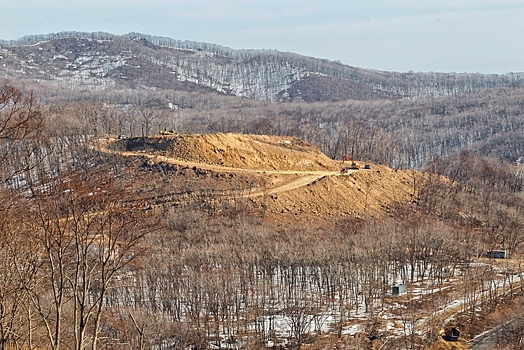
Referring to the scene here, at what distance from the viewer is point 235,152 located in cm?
4884

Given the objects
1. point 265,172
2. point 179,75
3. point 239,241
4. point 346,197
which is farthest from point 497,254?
point 179,75

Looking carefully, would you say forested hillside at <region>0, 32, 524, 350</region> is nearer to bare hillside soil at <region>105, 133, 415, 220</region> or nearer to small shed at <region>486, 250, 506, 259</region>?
bare hillside soil at <region>105, 133, 415, 220</region>

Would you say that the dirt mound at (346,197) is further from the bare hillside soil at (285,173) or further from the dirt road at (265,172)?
the dirt road at (265,172)

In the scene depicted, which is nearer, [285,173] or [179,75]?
[285,173]

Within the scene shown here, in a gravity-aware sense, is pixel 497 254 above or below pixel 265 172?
below

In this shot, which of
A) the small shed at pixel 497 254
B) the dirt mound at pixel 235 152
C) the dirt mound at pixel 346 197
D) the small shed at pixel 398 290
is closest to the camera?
the small shed at pixel 398 290

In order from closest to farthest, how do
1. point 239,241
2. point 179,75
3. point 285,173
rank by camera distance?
point 239,241 < point 285,173 < point 179,75

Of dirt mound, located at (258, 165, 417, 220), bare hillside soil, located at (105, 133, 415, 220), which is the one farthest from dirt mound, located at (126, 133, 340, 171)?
dirt mound, located at (258, 165, 417, 220)

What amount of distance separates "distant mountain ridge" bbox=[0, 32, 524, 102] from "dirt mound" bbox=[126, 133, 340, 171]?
113 metres

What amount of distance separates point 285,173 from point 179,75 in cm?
14098

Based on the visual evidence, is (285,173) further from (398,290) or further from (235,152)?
(398,290)

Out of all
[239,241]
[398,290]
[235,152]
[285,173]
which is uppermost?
[235,152]

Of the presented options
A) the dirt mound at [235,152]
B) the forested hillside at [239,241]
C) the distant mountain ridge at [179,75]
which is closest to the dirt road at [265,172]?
the forested hillside at [239,241]

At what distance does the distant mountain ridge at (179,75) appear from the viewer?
549 feet
